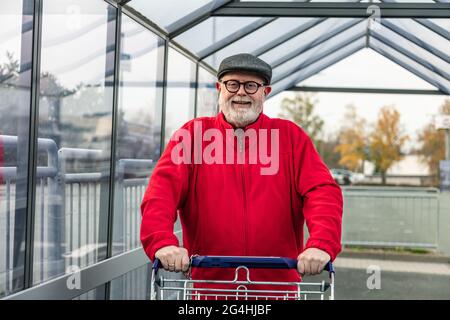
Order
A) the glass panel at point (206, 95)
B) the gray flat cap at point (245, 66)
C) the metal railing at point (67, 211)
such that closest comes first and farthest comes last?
1. the gray flat cap at point (245, 66)
2. the metal railing at point (67, 211)
3. the glass panel at point (206, 95)

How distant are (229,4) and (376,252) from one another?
23.7ft

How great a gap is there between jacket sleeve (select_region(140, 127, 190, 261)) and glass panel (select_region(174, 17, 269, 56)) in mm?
3671

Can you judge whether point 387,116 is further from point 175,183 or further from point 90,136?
point 175,183

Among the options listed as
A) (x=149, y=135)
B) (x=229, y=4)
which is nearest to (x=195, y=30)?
(x=229, y=4)

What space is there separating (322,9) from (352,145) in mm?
13001

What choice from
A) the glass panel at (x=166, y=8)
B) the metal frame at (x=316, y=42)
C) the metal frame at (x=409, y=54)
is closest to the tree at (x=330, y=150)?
the metal frame at (x=409, y=54)

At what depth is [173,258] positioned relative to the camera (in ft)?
9.00

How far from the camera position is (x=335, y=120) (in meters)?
17.8

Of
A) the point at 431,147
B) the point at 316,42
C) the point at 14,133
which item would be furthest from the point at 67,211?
the point at 431,147

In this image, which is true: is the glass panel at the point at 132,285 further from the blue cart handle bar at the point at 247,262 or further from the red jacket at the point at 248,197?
the blue cart handle bar at the point at 247,262

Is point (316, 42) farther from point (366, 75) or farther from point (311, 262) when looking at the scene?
point (311, 262)

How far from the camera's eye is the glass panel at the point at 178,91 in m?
6.93

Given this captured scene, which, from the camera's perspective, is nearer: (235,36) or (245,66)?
(245,66)

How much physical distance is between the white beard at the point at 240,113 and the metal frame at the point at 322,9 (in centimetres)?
344
